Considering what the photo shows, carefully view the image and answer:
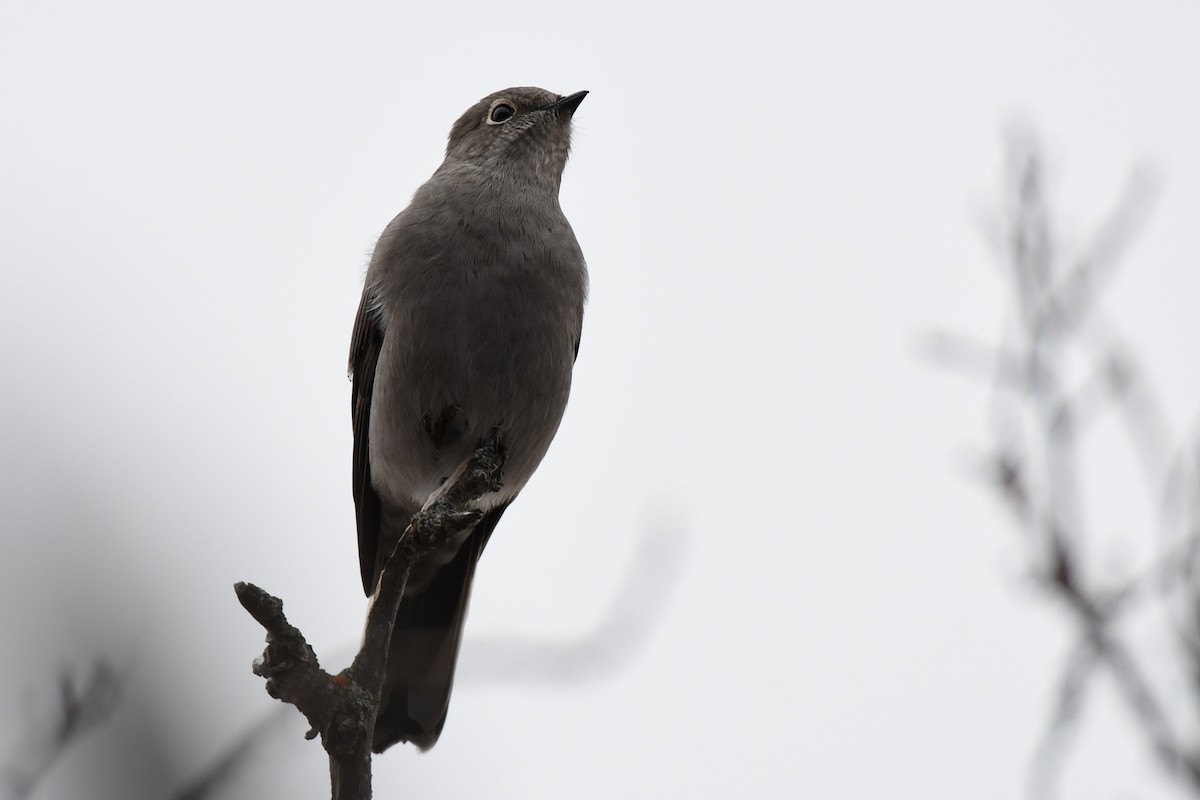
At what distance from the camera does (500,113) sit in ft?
25.2

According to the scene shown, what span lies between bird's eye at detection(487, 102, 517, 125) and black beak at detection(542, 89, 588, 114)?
0.76ft

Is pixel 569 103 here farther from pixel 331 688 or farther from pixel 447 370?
pixel 331 688

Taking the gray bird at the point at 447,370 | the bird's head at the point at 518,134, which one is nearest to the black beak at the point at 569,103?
the bird's head at the point at 518,134

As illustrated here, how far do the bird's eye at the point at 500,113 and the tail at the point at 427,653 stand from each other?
97.0 inches

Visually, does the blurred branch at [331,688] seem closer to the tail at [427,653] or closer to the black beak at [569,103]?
the tail at [427,653]

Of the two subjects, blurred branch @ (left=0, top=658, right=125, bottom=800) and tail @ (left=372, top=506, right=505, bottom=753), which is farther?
tail @ (left=372, top=506, right=505, bottom=753)

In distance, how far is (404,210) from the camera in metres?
6.70

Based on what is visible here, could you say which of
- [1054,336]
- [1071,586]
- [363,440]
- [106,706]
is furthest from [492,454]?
[1071,586]

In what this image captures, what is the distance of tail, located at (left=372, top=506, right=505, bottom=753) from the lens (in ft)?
18.6

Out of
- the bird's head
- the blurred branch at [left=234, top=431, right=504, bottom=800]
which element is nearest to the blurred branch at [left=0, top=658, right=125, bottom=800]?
the blurred branch at [left=234, top=431, right=504, bottom=800]

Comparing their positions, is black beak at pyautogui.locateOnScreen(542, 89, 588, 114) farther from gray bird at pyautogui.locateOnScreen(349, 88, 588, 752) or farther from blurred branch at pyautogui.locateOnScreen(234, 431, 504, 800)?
blurred branch at pyautogui.locateOnScreen(234, 431, 504, 800)

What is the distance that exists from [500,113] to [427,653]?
11.2 ft

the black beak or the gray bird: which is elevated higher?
the black beak

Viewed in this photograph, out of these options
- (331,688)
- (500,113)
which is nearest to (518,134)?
(500,113)
